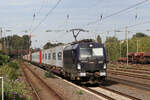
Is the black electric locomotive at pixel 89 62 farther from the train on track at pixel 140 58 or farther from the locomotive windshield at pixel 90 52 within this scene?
the train on track at pixel 140 58

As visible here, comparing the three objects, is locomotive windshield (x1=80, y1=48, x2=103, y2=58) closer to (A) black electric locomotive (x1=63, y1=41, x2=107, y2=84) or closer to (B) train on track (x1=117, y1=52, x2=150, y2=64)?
(A) black electric locomotive (x1=63, y1=41, x2=107, y2=84)

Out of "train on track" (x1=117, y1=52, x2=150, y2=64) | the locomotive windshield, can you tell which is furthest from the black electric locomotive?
"train on track" (x1=117, y1=52, x2=150, y2=64)

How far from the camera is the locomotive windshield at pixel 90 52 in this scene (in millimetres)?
16344

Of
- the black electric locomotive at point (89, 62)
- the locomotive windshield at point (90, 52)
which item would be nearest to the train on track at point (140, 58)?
the locomotive windshield at point (90, 52)

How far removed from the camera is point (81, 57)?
16.2 m

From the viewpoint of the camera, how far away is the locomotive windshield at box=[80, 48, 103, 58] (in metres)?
16.3

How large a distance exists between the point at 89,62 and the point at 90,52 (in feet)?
2.65

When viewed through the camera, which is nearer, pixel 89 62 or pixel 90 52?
pixel 89 62

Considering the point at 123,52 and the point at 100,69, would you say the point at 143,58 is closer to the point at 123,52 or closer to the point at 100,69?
the point at 123,52

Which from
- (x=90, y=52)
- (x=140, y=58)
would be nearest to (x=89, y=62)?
(x=90, y=52)

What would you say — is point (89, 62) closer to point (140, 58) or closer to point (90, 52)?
point (90, 52)

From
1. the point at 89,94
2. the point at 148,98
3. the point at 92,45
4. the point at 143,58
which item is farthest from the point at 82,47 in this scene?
the point at 143,58

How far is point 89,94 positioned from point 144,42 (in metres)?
59.2

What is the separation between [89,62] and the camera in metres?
16.0
